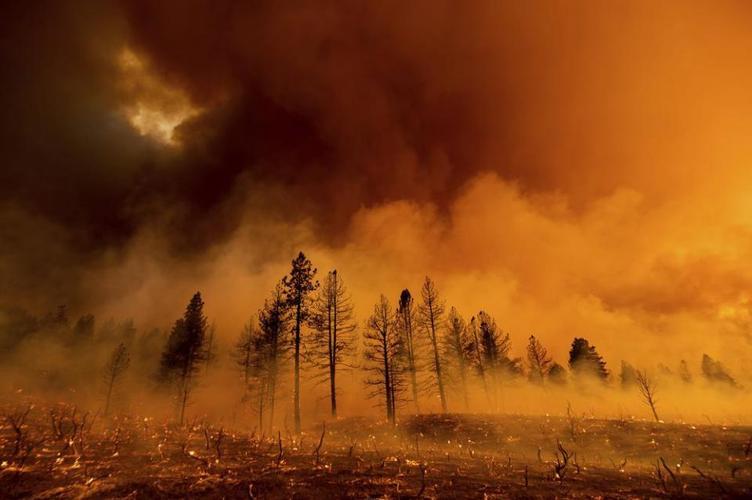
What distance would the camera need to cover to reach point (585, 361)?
179ft

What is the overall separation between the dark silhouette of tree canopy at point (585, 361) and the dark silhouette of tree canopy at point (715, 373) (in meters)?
32.8

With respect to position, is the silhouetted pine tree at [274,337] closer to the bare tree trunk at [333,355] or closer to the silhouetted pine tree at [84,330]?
the bare tree trunk at [333,355]

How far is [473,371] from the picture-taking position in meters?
42.9

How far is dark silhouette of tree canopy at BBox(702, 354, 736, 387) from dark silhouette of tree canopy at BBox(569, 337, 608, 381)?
32837 millimetres

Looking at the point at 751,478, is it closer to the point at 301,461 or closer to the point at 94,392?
the point at 301,461

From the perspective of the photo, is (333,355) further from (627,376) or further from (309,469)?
(627,376)

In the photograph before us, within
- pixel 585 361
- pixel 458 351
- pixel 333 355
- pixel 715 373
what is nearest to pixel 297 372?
pixel 333 355

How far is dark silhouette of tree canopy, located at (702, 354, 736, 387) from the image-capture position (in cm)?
6719

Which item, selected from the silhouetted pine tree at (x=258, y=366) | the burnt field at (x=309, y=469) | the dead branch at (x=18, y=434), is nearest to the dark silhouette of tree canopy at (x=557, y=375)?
the burnt field at (x=309, y=469)

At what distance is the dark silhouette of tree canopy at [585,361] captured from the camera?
54.4 metres

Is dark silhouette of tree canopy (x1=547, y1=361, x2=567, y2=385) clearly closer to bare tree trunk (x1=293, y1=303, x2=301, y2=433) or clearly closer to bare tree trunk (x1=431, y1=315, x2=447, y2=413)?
bare tree trunk (x1=431, y1=315, x2=447, y2=413)

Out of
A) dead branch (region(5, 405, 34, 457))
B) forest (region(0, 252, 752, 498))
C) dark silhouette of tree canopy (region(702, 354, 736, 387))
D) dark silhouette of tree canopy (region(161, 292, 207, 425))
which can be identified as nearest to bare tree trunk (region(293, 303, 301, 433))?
forest (region(0, 252, 752, 498))

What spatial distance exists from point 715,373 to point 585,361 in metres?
39.2

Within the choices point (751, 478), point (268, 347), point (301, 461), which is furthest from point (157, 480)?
point (268, 347)
